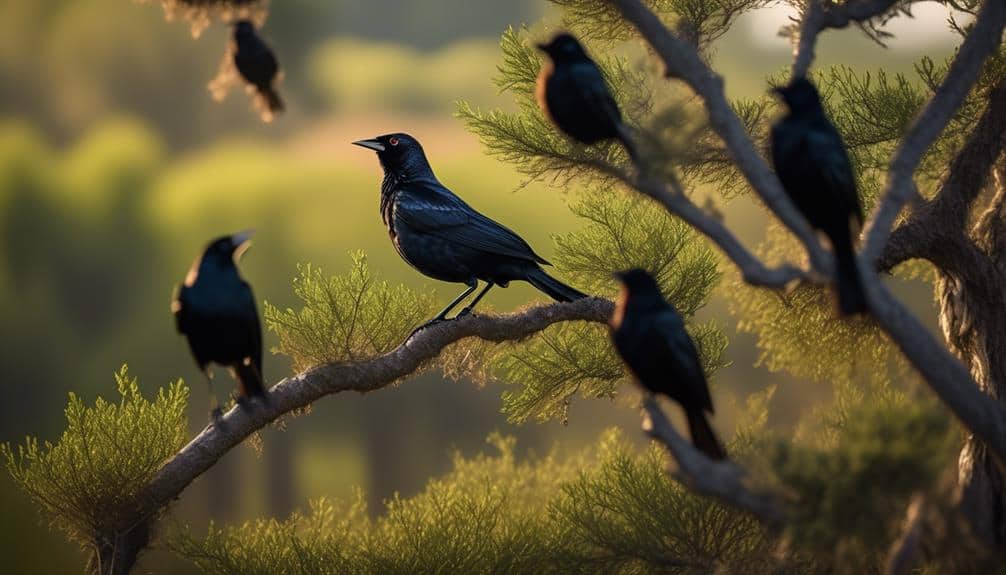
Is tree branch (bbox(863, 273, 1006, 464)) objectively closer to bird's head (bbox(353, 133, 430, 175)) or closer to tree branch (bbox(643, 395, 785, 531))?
tree branch (bbox(643, 395, 785, 531))

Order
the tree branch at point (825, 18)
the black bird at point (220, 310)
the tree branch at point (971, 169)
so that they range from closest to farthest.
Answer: the black bird at point (220, 310), the tree branch at point (825, 18), the tree branch at point (971, 169)

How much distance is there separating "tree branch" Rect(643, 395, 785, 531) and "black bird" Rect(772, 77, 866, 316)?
701mm

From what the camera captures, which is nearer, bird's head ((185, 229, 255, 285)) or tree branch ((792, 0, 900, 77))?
bird's head ((185, 229, 255, 285))

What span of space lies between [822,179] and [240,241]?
200 cm

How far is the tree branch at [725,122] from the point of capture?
4004 millimetres

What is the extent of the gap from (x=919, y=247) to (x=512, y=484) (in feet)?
13.9

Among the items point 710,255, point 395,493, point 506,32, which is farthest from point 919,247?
point 395,493

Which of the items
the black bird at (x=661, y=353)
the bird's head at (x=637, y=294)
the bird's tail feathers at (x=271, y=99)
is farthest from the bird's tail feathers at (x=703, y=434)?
the bird's tail feathers at (x=271, y=99)

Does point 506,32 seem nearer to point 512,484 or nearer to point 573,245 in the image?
point 573,245

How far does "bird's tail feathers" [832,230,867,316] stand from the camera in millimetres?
3949

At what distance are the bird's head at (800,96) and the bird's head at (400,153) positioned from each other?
8.67ft

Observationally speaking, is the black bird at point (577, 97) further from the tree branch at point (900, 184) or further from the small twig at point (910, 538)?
the small twig at point (910, 538)

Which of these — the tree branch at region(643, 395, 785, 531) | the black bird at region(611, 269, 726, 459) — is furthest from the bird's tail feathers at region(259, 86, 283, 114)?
the tree branch at region(643, 395, 785, 531)

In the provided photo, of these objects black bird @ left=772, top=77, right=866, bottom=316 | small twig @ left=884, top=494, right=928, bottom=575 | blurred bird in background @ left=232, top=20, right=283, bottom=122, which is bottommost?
small twig @ left=884, top=494, right=928, bottom=575
